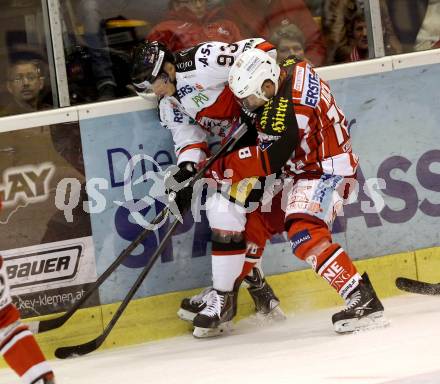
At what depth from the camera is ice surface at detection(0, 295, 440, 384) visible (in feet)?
11.3

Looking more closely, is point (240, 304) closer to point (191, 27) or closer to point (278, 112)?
point (278, 112)

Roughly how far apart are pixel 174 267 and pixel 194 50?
100 centimetres

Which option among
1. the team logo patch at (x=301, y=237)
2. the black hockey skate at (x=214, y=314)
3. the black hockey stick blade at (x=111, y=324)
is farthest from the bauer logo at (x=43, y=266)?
the team logo patch at (x=301, y=237)

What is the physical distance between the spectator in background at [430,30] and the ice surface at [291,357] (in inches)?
48.5

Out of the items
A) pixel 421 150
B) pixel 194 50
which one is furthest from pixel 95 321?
pixel 421 150

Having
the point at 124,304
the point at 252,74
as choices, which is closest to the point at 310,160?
the point at 252,74

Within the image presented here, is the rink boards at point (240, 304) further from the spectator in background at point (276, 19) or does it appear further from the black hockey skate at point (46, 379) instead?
the black hockey skate at point (46, 379)

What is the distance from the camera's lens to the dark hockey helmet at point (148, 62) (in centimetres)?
432

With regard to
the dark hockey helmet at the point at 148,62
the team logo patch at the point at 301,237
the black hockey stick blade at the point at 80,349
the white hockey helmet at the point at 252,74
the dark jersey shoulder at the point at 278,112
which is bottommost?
the black hockey stick blade at the point at 80,349

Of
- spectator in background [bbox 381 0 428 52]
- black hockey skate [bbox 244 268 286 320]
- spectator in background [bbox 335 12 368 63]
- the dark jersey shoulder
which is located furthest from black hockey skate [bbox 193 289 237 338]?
spectator in background [bbox 381 0 428 52]

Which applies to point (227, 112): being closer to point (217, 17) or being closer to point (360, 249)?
point (217, 17)

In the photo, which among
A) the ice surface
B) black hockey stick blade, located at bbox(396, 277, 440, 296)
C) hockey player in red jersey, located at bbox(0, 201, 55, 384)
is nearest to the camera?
hockey player in red jersey, located at bbox(0, 201, 55, 384)

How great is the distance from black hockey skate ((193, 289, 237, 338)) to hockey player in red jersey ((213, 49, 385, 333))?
0.46 metres

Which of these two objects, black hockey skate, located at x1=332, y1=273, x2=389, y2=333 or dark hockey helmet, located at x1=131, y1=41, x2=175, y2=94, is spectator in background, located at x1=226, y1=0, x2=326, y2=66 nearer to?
dark hockey helmet, located at x1=131, y1=41, x2=175, y2=94
